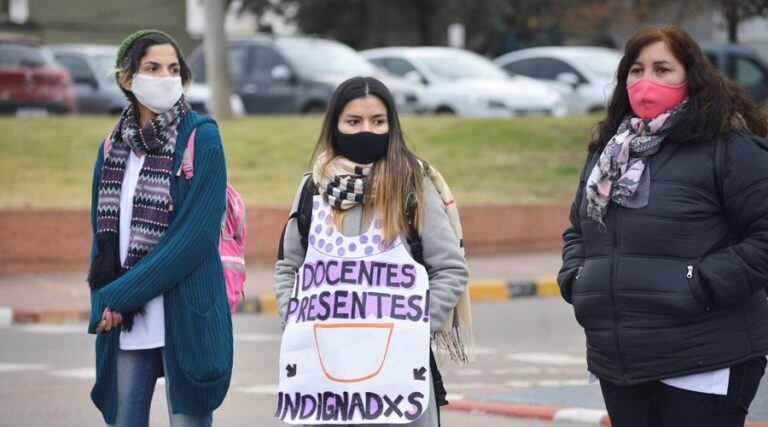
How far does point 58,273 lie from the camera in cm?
1498

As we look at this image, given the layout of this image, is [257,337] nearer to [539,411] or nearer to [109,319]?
[539,411]

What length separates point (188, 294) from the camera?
200 inches

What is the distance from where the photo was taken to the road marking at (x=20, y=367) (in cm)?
993

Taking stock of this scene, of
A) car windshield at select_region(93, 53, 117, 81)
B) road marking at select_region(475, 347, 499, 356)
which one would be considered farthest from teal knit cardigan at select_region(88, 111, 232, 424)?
car windshield at select_region(93, 53, 117, 81)

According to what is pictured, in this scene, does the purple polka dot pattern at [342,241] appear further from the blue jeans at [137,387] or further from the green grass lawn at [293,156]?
the green grass lawn at [293,156]

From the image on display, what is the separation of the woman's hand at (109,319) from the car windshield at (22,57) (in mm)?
19607

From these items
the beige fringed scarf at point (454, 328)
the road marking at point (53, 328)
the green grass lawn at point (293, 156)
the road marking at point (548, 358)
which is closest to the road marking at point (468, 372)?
the road marking at point (548, 358)

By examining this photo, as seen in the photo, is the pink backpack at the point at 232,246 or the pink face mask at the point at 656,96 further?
the pink backpack at the point at 232,246

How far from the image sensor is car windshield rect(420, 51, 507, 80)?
25.2m

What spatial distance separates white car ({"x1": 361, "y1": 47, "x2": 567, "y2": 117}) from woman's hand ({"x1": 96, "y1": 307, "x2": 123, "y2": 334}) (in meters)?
19.0

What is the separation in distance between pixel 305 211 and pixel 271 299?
8.73 m

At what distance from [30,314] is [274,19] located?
33.6 m

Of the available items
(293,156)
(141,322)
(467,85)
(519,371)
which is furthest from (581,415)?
(467,85)

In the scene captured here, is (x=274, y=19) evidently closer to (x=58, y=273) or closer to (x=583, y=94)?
(x=583, y=94)
